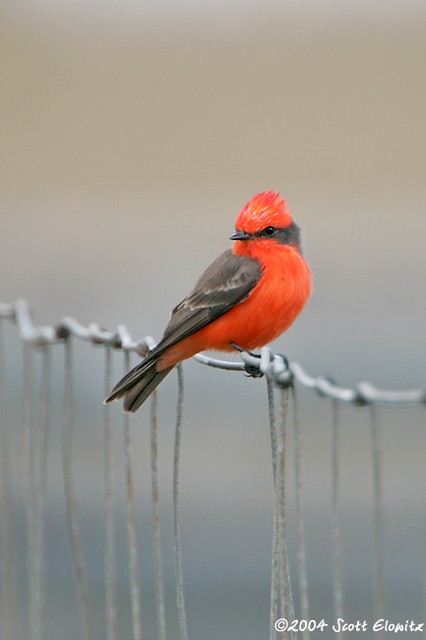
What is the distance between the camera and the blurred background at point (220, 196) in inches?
555

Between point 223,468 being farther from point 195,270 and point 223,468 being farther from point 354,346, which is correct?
point 195,270

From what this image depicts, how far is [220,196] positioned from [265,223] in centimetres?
2087

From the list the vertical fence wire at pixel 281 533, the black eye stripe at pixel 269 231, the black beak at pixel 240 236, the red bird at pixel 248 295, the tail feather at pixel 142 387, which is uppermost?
the black eye stripe at pixel 269 231

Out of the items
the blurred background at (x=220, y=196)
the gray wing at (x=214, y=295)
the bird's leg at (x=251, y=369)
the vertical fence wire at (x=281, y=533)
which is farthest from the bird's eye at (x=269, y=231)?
the blurred background at (x=220, y=196)

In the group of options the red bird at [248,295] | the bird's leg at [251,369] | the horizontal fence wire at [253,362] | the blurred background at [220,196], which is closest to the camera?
the horizontal fence wire at [253,362]

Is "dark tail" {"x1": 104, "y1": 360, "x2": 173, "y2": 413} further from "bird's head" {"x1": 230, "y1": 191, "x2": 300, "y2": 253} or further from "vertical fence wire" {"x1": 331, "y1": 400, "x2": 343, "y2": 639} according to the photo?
"vertical fence wire" {"x1": 331, "y1": 400, "x2": 343, "y2": 639}

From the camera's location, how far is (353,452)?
12.9 m

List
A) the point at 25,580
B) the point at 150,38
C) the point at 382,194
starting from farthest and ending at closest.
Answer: the point at 150,38, the point at 382,194, the point at 25,580

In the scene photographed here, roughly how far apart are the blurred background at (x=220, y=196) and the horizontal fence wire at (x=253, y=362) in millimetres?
7499

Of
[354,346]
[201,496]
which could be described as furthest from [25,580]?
[354,346]

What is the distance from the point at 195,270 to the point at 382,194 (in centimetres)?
686

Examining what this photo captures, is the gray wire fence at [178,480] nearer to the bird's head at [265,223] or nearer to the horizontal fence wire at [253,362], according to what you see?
the horizontal fence wire at [253,362]

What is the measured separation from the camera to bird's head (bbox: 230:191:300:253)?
5.46m

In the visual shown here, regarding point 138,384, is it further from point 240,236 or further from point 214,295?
point 240,236
